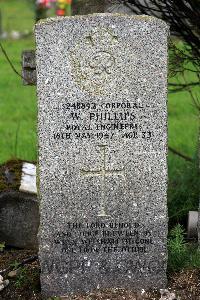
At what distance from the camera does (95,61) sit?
4.39 m

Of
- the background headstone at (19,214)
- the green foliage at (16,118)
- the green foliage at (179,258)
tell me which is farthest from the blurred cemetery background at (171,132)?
the green foliage at (179,258)

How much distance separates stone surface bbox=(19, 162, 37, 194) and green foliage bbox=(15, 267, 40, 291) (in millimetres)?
788

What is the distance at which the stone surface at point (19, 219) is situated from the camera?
5.54 m

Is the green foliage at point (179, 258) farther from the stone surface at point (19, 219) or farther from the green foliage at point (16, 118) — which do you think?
the green foliage at point (16, 118)

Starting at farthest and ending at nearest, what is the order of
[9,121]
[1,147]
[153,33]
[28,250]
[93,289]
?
[9,121] → [1,147] → [28,250] → [93,289] → [153,33]

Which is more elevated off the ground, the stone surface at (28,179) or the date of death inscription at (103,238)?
the stone surface at (28,179)

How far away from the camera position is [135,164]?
14.8 feet

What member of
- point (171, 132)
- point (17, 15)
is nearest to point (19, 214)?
point (171, 132)

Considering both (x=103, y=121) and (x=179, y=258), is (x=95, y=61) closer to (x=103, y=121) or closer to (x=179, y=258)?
(x=103, y=121)

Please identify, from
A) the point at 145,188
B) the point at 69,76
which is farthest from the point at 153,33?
the point at 145,188

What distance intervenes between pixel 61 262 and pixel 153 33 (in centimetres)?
153

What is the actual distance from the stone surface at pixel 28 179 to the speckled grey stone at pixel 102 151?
1.01 m

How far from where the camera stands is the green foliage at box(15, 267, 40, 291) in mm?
4766

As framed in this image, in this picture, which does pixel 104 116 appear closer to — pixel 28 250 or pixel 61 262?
pixel 61 262
